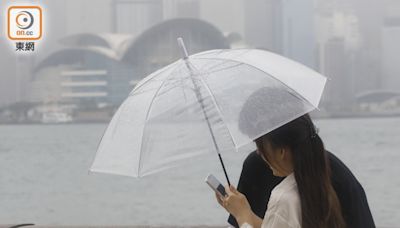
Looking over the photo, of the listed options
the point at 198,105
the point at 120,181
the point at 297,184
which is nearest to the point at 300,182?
the point at 297,184

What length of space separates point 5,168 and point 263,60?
36.3 metres

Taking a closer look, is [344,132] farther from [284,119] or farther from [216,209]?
[284,119]

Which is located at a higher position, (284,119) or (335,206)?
(284,119)

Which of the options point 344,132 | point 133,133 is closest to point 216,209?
point 133,133

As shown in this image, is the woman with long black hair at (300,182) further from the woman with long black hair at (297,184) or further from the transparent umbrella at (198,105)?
the transparent umbrella at (198,105)

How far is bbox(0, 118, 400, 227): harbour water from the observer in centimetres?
2052

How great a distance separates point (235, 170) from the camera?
29906 millimetres

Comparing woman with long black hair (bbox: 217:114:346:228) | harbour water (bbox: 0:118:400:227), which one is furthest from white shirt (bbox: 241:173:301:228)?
harbour water (bbox: 0:118:400:227)

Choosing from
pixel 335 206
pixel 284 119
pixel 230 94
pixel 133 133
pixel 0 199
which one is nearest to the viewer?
pixel 335 206

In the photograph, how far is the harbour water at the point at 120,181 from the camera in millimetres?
20516

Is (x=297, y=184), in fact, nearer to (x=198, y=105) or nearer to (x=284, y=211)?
(x=284, y=211)

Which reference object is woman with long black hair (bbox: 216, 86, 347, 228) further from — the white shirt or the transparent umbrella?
the transparent umbrella

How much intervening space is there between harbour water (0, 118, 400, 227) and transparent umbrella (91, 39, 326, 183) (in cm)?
794

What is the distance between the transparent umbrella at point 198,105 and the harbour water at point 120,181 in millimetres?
7944
